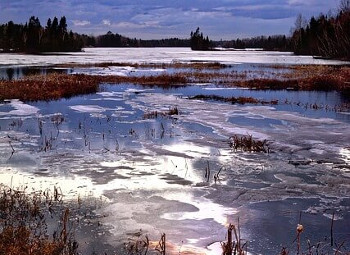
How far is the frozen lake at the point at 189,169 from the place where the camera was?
25.5 feet

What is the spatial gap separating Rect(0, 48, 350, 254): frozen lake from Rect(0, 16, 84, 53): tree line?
103 m

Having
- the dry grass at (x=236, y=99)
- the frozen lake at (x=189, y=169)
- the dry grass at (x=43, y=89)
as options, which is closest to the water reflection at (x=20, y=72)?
the dry grass at (x=43, y=89)

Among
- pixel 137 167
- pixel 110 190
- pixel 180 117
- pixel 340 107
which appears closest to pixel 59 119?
pixel 180 117

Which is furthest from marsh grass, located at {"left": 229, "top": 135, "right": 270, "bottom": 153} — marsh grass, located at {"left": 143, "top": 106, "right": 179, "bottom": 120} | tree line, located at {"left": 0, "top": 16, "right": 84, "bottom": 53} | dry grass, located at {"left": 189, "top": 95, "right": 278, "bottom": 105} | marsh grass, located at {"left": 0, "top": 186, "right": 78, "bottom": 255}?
tree line, located at {"left": 0, "top": 16, "right": 84, "bottom": 53}

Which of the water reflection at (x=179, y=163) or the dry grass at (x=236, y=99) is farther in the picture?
the dry grass at (x=236, y=99)

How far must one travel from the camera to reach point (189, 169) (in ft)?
37.8

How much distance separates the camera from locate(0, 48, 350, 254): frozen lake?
25.5ft

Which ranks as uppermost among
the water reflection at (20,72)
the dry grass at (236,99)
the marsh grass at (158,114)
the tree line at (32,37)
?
the tree line at (32,37)

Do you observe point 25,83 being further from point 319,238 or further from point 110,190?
point 319,238

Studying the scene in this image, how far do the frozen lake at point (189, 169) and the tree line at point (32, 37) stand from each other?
339 feet

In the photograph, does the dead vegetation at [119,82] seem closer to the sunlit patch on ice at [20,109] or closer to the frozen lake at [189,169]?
the sunlit patch on ice at [20,109]

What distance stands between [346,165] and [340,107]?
13.4m

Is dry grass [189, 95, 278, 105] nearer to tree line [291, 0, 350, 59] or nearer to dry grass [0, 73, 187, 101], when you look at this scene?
dry grass [0, 73, 187, 101]

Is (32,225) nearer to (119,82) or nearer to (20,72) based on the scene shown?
(119,82)
